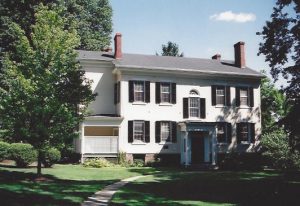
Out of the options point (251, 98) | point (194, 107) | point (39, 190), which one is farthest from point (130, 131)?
point (39, 190)

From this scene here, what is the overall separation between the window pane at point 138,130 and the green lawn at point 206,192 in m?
9.74

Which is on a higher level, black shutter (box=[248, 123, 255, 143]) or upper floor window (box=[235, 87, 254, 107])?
upper floor window (box=[235, 87, 254, 107])

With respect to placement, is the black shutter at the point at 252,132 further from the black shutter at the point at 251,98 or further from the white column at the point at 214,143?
the white column at the point at 214,143

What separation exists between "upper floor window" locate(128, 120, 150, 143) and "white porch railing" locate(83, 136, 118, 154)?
1.42m

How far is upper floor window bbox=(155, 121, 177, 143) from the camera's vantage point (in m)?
32.0

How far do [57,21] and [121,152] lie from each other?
44.8ft

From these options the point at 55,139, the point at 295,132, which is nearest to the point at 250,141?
the point at 295,132

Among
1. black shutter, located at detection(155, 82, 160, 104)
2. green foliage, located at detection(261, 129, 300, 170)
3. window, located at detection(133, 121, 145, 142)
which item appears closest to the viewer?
green foliage, located at detection(261, 129, 300, 170)

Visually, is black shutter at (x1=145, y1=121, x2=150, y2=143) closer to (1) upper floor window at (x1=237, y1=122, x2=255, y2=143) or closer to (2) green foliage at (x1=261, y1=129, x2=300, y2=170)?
(1) upper floor window at (x1=237, y1=122, x2=255, y2=143)

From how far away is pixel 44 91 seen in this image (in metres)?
18.5

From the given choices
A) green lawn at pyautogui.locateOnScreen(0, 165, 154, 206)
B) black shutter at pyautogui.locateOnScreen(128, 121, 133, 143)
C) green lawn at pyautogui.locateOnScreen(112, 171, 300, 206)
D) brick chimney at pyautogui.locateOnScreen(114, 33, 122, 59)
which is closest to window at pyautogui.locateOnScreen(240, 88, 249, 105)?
black shutter at pyautogui.locateOnScreen(128, 121, 133, 143)

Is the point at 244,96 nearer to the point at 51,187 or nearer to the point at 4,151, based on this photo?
the point at 4,151

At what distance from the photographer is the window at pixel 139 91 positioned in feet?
104

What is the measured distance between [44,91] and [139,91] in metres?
14.1
